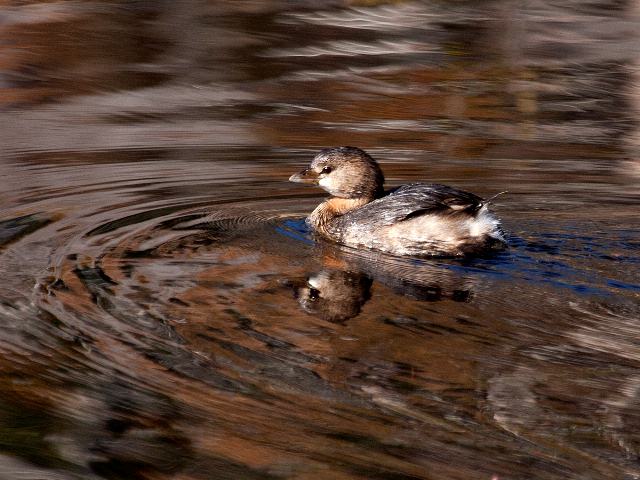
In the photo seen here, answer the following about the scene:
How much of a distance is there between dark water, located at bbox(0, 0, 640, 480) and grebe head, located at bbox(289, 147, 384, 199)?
0.85ft

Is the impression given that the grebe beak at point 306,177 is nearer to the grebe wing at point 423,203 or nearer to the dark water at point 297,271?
the dark water at point 297,271

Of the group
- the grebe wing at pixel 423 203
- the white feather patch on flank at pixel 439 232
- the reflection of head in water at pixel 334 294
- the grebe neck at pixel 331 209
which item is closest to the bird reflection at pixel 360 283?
the reflection of head in water at pixel 334 294

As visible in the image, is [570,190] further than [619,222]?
Yes

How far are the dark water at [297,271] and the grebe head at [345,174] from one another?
258 mm

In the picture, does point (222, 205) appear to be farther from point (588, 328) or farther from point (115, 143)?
point (588, 328)

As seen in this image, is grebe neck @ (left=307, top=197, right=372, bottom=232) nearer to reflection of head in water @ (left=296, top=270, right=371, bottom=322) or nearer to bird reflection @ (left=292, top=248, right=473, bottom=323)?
bird reflection @ (left=292, top=248, right=473, bottom=323)

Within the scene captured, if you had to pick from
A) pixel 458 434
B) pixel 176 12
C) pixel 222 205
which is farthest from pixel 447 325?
pixel 176 12

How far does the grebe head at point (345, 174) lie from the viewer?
7.66m

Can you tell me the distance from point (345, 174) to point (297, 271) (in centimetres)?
143

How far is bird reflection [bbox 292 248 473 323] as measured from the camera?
582 centimetres

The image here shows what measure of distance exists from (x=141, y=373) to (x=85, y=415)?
1.15 feet

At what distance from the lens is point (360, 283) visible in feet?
20.7

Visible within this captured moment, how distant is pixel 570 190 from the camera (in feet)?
26.5

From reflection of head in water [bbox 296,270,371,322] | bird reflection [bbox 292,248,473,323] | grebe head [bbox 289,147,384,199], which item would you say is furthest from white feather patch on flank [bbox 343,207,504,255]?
grebe head [bbox 289,147,384,199]
